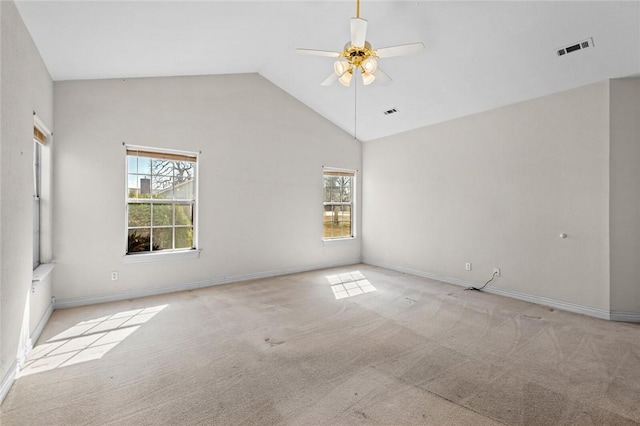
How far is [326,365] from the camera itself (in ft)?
7.72

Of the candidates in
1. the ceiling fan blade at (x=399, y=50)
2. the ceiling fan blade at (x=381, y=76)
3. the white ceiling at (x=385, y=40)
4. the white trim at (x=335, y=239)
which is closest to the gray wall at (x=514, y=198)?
the white ceiling at (x=385, y=40)

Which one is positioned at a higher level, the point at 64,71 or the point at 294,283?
the point at 64,71

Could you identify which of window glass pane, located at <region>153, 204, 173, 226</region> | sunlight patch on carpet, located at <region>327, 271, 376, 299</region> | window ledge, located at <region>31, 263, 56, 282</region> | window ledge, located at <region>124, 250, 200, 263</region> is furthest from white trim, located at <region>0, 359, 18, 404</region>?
sunlight patch on carpet, located at <region>327, 271, 376, 299</region>

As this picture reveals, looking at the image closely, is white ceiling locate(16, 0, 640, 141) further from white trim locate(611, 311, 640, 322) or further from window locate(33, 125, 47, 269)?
white trim locate(611, 311, 640, 322)

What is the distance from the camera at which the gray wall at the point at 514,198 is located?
347cm

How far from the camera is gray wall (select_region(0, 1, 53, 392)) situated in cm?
199

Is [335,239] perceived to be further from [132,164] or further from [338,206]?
[132,164]

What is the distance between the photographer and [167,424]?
67.1 inches

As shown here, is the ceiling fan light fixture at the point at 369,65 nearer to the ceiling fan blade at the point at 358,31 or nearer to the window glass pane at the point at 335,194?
the ceiling fan blade at the point at 358,31

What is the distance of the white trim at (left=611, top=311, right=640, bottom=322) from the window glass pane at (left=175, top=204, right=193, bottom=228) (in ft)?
18.1

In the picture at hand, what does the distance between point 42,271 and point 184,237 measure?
161 centimetres

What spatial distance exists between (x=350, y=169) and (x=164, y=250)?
3860 millimetres

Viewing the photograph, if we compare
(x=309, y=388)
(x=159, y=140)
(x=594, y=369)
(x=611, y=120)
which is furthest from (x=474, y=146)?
(x=159, y=140)

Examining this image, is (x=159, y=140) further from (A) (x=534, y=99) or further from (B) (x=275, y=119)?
(A) (x=534, y=99)
